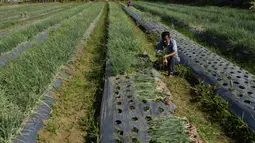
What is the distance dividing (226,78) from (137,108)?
147cm

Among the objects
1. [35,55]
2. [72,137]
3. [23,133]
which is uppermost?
[35,55]

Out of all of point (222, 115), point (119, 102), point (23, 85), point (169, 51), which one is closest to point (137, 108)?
point (119, 102)

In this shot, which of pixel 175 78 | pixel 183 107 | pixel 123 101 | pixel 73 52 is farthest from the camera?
pixel 73 52

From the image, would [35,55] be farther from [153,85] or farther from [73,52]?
[153,85]

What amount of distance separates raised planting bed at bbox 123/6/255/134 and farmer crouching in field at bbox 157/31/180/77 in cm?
37

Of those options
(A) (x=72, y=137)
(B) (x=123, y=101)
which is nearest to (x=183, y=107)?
(B) (x=123, y=101)

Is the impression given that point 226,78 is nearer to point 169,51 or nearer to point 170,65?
point 170,65

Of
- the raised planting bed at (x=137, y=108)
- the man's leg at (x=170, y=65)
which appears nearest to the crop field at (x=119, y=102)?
the raised planting bed at (x=137, y=108)

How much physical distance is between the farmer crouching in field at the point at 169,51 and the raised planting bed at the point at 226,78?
37cm

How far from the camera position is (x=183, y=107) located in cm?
302

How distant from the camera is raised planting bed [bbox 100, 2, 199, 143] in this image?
212 cm

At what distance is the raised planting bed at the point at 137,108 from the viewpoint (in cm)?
212

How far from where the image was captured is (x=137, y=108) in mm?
2639

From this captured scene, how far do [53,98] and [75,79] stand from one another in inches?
36.8
